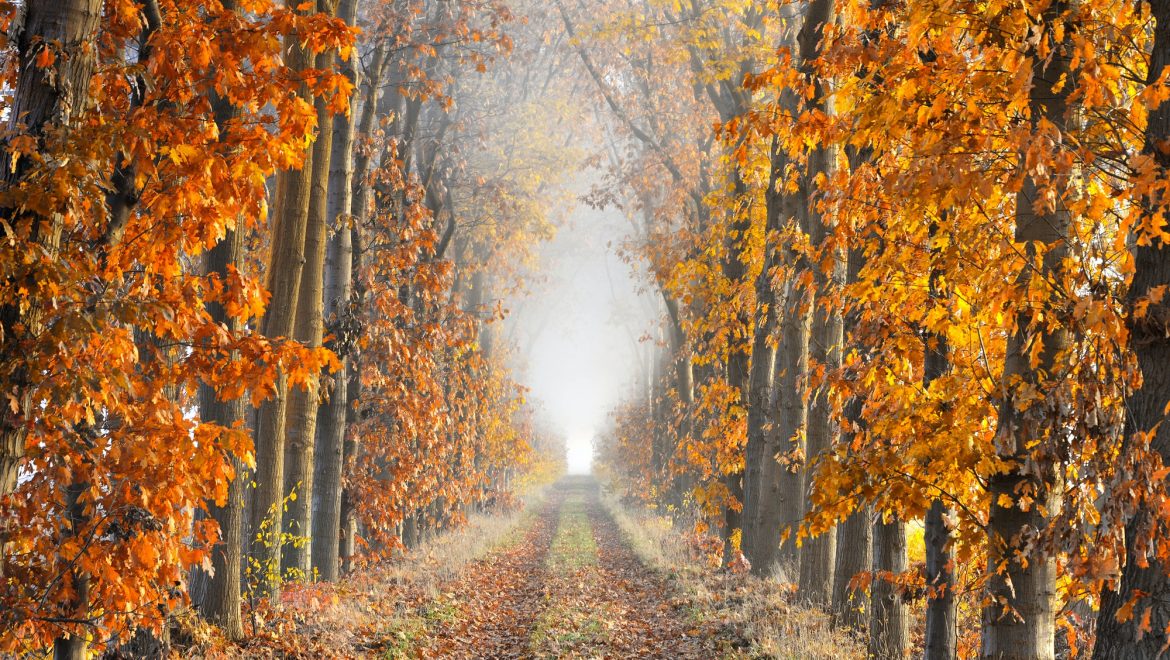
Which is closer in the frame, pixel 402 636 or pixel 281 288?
pixel 281 288

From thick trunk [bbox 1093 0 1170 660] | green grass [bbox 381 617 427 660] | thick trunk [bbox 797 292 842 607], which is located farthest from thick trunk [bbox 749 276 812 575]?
thick trunk [bbox 1093 0 1170 660]

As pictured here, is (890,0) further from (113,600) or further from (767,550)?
(767,550)

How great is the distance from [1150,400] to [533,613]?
997 centimetres

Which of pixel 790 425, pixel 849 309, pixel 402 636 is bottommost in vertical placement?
pixel 402 636

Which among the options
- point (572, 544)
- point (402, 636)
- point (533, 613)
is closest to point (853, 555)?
point (402, 636)

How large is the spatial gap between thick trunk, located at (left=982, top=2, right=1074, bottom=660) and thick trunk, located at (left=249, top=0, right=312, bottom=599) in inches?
263

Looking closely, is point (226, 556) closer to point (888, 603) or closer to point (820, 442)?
point (888, 603)

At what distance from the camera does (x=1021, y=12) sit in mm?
5105

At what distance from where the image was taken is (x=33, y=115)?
482 centimetres

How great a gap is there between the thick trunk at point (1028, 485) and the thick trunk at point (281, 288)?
6669 mm

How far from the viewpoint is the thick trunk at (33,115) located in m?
4.55

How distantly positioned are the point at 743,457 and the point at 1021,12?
11.2 metres

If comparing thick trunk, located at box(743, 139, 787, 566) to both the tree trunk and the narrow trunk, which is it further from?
the tree trunk

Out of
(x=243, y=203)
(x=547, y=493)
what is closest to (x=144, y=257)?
(x=243, y=203)
